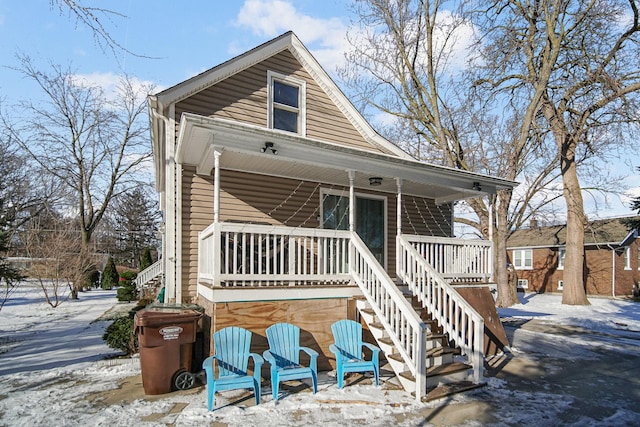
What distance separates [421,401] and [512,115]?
1463cm

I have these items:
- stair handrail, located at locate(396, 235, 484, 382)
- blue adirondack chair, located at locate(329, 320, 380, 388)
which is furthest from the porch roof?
blue adirondack chair, located at locate(329, 320, 380, 388)

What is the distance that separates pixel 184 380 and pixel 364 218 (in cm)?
560

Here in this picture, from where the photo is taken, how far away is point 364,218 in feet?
31.9

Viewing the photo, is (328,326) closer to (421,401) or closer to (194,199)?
(421,401)

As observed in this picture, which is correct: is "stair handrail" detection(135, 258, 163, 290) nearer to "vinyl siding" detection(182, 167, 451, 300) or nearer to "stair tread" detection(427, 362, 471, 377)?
"vinyl siding" detection(182, 167, 451, 300)

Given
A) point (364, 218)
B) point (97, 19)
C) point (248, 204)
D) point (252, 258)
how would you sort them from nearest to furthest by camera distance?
1. point (97, 19)
2. point (252, 258)
3. point (248, 204)
4. point (364, 218)

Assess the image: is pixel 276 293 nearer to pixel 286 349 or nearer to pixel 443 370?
pixel 286 349

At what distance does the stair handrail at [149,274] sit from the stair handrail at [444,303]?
39.6 ft

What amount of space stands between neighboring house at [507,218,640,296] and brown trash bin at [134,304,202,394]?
2033cm

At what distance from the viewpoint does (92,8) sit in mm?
3975

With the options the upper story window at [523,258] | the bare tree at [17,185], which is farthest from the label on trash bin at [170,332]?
the upper story window at [523,258]

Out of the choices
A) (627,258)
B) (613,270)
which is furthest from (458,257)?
(627,258)

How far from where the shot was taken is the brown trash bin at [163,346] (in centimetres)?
517

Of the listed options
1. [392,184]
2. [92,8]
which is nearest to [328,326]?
[392,184]
